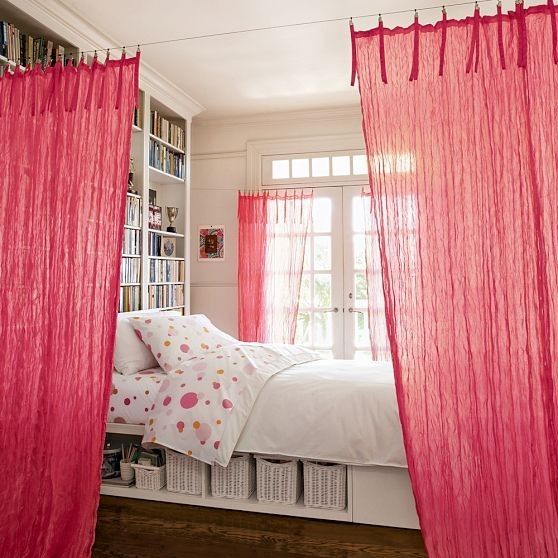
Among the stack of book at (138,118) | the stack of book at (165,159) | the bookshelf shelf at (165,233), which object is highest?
the stack of book at (138,118)

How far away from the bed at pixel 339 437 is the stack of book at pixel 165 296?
1652 mm

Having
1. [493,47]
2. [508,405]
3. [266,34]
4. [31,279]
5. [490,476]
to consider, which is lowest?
[490,476]

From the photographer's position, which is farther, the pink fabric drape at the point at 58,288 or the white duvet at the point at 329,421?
the white duvet at the point at 329,421

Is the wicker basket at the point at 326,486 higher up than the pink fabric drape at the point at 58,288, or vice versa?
the pink fabric drape at the point at 58,288

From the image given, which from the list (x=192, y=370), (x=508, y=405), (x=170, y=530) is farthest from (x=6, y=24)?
(x=508, y=405)

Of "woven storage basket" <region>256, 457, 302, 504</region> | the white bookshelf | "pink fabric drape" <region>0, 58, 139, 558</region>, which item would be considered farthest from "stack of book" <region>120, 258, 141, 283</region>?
"woven storage basket" <region>256, 457, 302, 504</region>

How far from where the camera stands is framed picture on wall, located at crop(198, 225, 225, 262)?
207 inches

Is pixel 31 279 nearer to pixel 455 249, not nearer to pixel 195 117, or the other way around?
pixel 455 249

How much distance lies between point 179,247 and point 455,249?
11.0ft

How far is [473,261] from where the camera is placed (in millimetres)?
1726

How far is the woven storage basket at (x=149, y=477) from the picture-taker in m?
2.55

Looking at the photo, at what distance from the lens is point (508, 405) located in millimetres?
1688

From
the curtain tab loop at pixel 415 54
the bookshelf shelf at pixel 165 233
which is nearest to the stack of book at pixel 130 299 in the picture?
the bookshelf shelf at pixel 165 233

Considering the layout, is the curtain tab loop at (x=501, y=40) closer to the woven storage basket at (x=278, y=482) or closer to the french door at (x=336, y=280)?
the woven storage basket at (x=278, y=482)
